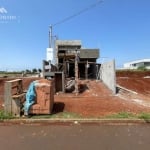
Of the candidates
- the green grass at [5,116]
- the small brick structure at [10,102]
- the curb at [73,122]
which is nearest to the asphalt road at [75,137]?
the curb at [73,122]

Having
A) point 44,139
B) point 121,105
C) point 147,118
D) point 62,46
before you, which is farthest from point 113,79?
point 62,46

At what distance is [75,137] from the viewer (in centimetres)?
574

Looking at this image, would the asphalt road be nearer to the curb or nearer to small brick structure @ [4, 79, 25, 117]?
the curb

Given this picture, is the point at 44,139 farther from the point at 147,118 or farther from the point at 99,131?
the point at 147,118

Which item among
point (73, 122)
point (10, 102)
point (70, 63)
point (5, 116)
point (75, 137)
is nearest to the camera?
point (75, 137)

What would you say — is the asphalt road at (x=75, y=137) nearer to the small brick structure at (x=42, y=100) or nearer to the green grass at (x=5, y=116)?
the green grass at (x=5, y=116)

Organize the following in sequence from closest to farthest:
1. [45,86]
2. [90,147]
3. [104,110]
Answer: [90,147]
[45,86]
[104,110]

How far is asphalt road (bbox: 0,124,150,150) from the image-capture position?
5074mm

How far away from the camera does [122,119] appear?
725 centimetres

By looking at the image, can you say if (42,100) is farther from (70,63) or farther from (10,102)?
(70,63)

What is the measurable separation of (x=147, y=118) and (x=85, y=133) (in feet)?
7.78

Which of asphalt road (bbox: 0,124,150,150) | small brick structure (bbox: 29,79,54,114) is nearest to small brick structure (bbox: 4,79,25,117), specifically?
small brick structure (bbox: 29,79,54,114)

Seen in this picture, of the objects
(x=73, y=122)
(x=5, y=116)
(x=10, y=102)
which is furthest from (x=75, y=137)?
(x=10, y=102)

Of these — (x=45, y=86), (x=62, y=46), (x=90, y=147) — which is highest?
(x=62, y=46)
